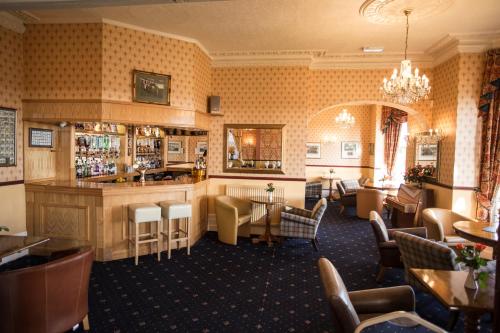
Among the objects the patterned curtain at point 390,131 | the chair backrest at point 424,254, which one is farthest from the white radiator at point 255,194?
the patterned curtain at point 390,131

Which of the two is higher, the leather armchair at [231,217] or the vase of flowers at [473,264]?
the vase of flowers at [473,264]

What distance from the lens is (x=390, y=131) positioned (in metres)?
10.9

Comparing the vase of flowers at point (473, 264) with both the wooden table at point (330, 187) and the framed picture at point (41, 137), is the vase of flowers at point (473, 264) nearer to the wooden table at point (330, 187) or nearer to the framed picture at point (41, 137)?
the framed picture at point (41, 137)

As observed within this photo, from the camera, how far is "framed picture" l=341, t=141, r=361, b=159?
491 inches

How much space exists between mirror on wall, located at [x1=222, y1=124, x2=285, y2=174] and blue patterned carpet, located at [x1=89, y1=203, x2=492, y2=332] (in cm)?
171

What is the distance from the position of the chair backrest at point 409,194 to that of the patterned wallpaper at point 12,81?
7.29m

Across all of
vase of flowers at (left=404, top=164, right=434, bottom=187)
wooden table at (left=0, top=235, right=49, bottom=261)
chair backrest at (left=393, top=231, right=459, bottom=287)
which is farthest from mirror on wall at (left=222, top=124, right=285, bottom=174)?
wooden table at (left=0, top=235, right=49, bottom=261)

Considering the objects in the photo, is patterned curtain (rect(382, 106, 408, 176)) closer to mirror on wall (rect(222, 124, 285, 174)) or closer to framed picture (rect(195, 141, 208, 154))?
mirror on wall (rect(222, 124, 285, 174))

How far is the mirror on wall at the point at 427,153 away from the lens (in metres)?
6.49

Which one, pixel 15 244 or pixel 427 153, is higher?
pixel 427 153

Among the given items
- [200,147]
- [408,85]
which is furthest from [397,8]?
[200,147]

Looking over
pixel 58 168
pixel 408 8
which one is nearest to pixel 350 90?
pixel 408 8

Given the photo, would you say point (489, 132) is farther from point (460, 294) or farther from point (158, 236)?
point (158, 236)

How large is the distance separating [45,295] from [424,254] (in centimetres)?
361
